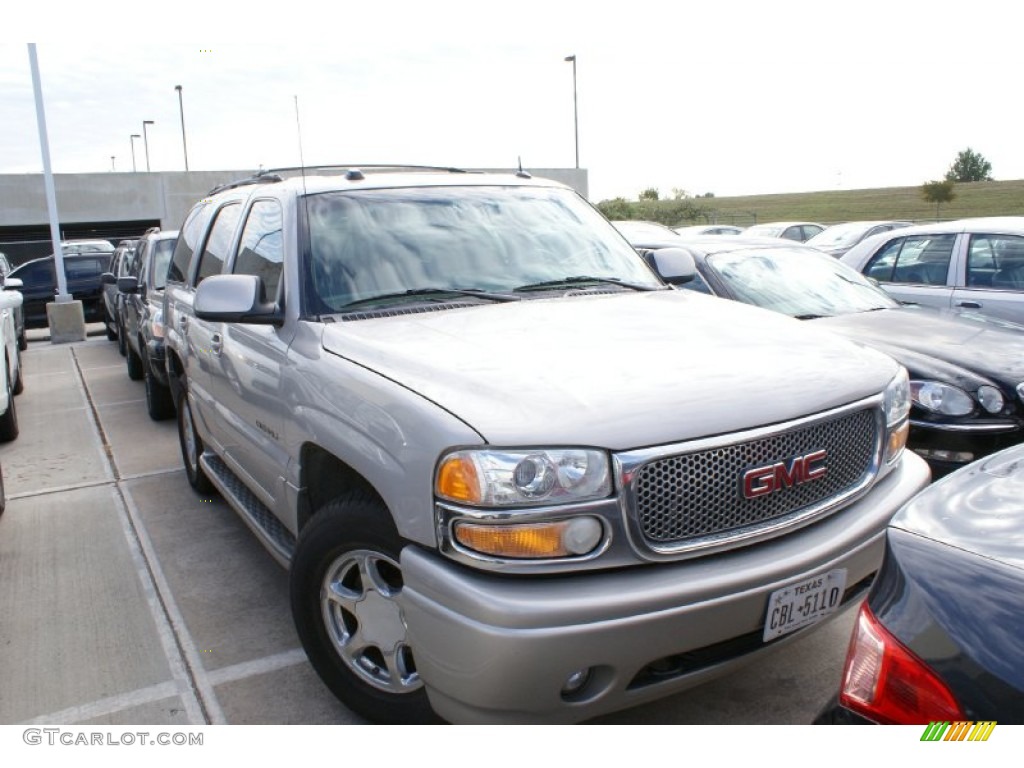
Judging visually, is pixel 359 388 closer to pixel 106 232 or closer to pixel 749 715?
pixel 749 715

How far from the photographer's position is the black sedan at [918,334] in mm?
4789

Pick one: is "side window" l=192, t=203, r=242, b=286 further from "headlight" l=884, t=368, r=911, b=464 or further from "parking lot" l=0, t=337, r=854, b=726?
"headlight" l=884, t=368, r=911, b=464

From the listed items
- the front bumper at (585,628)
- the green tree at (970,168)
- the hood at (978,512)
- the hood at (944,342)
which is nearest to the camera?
the hood at (978,512)

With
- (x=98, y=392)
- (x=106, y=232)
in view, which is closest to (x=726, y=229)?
(x=98, y=392)

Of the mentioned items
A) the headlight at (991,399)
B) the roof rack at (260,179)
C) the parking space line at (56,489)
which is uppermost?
the roof rack at (260,179)

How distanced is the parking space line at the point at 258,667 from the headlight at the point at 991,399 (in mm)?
3803

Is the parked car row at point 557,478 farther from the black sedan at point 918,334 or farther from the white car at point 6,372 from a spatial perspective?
the white car at point 6,372

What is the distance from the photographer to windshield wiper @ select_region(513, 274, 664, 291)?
12.4 feet

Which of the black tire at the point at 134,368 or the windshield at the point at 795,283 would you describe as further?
the black tire at the point at 134,368

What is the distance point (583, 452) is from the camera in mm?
2359

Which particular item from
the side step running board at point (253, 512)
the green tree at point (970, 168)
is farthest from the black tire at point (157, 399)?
the green tree at point (970, 168)
